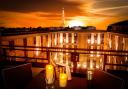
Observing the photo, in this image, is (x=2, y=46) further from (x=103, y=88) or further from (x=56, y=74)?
(x=103, y=88)

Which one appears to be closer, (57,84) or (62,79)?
(62,79)

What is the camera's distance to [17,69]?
2422 mm

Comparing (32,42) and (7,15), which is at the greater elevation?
(7,15)

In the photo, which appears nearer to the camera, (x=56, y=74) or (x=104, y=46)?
(x=56, y=74)

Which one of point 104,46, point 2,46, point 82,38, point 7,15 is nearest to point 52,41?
point 82,38

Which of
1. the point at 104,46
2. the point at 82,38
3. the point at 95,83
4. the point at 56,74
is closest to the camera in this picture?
the point at 95,83

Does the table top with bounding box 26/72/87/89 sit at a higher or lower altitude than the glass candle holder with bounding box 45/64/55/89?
lower

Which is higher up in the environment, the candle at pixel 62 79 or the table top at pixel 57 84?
the candle at pixel 62 79

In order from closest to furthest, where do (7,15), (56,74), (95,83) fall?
1. (95,83)
2. (56,74)
3. (7,15)

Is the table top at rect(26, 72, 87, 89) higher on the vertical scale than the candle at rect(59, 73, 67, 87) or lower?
lower

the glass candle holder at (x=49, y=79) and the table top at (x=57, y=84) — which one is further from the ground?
the glass candle holder at (x=49, y=79)

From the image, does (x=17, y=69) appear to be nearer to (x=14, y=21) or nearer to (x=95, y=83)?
(x=95, y=83)

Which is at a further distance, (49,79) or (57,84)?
(57,84)

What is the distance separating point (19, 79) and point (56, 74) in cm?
56
